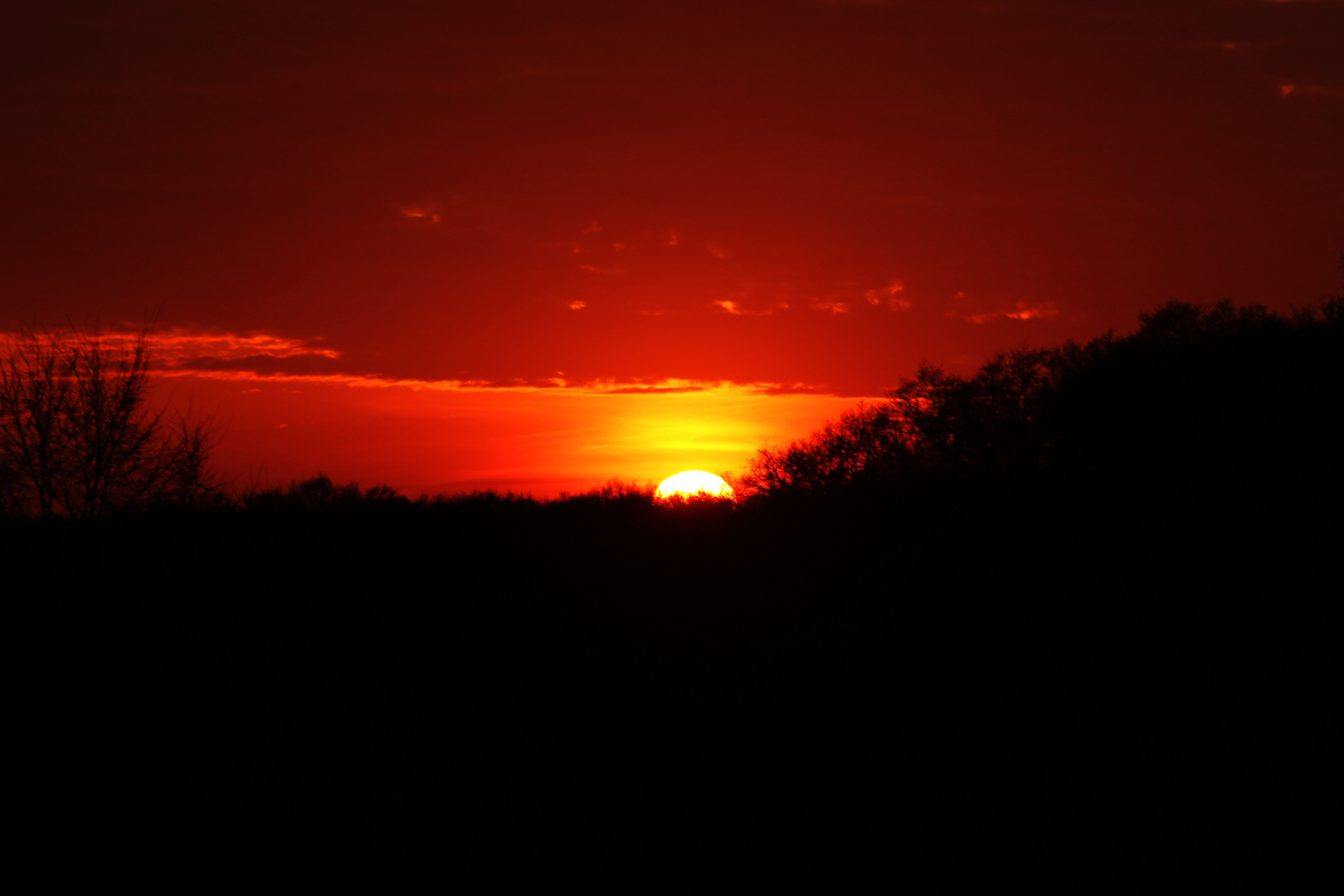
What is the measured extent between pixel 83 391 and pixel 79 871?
87.6ft

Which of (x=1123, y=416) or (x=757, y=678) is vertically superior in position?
(x=1123, y=416)

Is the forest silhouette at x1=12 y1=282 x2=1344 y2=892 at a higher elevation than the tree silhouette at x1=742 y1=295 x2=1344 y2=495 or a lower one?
lower

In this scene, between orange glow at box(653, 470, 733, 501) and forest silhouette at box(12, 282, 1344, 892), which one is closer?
forest silhouette at box(12, 282, 1344, 892)

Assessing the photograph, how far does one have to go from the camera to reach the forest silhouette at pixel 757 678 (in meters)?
7.74

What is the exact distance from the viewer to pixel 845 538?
62.6 ft

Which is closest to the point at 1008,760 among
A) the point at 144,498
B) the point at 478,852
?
the point at 478,852

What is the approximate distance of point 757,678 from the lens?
40.2 feet

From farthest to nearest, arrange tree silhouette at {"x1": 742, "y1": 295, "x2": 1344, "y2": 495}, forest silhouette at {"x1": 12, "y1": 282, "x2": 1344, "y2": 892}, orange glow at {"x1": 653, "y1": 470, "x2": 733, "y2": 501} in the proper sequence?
orange glow at {"x1": 653, "y1": 470, "x2": 733, "y2": 501} → tree silhouette at {"x1": 742, "y1": 295, "x2": 1344, "y2": 495} → forest silhouette at {"x1": 12, "y1": 282, "x2": 1344, "y2": 892}

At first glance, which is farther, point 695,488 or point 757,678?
point 695,488

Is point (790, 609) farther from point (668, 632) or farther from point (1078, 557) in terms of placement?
point (1078, 557)

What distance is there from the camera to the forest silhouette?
7.74m

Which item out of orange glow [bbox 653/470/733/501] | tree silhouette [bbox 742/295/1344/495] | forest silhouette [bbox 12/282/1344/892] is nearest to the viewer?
forest silhouette [bbox 12/282/1344/892]

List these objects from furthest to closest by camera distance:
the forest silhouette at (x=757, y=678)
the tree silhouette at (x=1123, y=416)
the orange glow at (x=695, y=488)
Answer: the orange glow at (x=695, y=488), the tree silhouette at (x=1123, y=416), the forest silhouette at (x=757, y=678)

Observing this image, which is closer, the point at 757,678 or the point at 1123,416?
the point at 757,678
